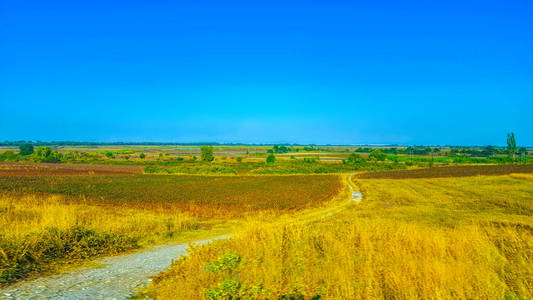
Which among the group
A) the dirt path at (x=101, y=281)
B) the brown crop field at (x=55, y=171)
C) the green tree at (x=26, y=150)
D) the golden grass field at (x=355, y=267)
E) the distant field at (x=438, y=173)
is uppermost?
the green tree at (x=26, y=150)

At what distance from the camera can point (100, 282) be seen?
7.80 meters

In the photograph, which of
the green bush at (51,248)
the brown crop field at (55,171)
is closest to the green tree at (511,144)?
the brown crop field at (55,171)

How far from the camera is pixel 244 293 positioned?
6.65m

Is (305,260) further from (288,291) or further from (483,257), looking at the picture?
(483,257)

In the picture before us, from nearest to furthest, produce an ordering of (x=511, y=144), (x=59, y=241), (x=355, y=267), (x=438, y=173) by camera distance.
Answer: (x=355, y=267), (x=59, y=241), (x=438, y=173), (x=511, y=144)

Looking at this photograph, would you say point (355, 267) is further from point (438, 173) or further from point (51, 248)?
point (438, 173)

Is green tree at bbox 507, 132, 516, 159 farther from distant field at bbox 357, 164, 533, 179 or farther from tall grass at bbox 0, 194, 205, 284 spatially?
tall grass at bbox 0, 194, 205, 284

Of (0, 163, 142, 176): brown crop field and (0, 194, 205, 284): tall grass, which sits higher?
(0, 194, 205, 284): tall grass

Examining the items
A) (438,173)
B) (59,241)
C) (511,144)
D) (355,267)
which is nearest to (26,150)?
(438,173)

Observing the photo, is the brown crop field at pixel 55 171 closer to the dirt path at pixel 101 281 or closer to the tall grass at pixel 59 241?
the tall grass at pixel 59 241

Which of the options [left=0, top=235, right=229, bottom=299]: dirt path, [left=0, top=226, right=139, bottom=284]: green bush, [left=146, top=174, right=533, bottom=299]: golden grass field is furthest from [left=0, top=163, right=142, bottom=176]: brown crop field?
[left=146, top=174, right=533, bottom=299]: golden grass field

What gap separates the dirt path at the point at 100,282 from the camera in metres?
6.97

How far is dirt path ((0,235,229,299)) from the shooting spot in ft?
22.9

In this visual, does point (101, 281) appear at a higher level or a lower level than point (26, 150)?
lower
